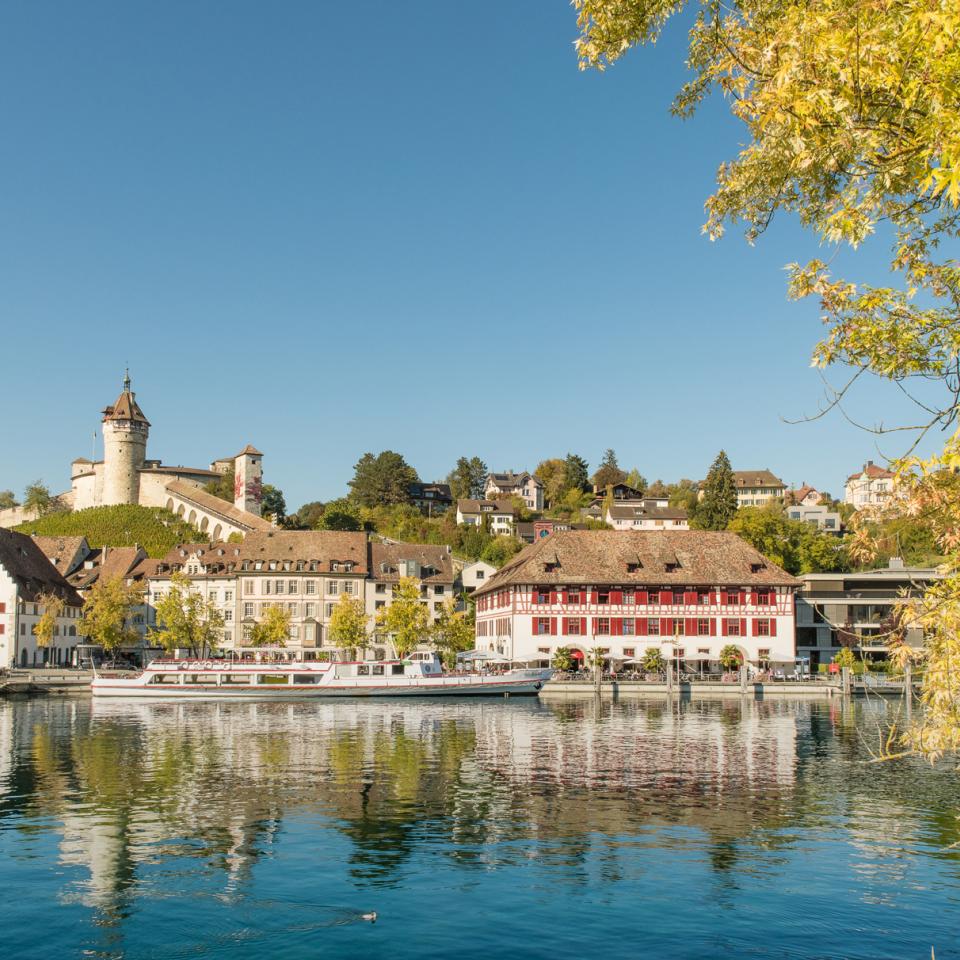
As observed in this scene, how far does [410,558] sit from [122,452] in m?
65.3

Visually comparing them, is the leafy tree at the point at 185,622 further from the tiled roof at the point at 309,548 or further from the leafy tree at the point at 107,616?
the tiled roof at the point at 309,548

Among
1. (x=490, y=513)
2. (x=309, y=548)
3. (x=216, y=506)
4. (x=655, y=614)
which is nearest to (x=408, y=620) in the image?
(x=655, y=614)

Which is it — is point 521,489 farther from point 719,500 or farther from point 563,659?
point 563,659

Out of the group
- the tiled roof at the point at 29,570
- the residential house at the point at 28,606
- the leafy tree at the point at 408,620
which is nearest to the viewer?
the leafy tree at the point at 408,620

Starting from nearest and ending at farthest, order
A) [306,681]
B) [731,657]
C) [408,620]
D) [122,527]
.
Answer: [306,681] → [731,657] → [408,620] → [122,527]

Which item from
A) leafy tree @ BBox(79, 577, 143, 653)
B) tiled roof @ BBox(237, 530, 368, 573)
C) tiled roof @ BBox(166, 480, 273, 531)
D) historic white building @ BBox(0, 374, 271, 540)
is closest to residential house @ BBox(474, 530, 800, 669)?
tiled roof @ BBox(237, 530, 368, 573)

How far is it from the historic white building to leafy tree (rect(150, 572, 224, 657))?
4521cm

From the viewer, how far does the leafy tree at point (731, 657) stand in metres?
87.6

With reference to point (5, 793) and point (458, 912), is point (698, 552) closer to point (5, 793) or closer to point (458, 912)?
point (5, 793)

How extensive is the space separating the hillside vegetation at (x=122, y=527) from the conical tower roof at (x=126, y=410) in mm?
14380

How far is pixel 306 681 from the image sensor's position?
78.2 m

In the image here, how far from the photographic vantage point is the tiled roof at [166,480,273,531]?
134125 millimetres

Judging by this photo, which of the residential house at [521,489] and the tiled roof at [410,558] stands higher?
the residential house at [521,489]

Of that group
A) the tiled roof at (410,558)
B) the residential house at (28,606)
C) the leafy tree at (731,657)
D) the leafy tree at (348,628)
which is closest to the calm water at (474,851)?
the leafy tree at (731,657)
